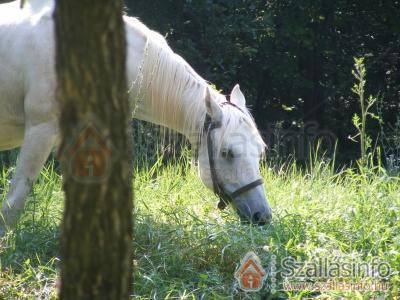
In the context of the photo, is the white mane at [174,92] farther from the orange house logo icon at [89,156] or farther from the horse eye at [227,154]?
the orange house logo icon at [89,156]

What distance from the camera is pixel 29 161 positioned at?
421 centimetres

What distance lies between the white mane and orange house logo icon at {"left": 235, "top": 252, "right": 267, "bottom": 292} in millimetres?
1190

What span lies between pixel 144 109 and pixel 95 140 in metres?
2.75

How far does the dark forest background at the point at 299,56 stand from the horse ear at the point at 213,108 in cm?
458

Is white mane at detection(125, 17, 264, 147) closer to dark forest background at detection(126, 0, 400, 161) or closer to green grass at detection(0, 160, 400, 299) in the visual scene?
green grass at detection(0, 160, 400, 299)

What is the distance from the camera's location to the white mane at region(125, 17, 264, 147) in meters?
4.56

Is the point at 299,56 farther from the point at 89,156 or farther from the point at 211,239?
the point at 89,156

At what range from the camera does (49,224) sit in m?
4.15

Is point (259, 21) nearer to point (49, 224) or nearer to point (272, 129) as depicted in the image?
point (272, 129)

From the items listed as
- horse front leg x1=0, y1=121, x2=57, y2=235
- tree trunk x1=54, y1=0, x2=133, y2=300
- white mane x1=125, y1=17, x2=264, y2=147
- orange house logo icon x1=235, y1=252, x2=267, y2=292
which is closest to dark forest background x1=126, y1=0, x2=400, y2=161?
white mane x1=125, y1=17, x2=264, y2=147

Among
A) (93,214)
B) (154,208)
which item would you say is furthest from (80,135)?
(154,208)

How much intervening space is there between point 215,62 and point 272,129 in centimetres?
144

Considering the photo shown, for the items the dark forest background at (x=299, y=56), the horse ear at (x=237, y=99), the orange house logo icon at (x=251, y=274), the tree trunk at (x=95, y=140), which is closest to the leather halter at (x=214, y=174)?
the horse ear at (x=237, y=99)

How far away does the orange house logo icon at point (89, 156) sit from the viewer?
1899mm
